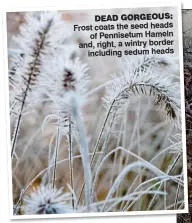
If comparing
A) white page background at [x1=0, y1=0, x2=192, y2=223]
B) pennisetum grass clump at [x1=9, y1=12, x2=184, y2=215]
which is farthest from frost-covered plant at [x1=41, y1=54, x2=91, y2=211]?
white page background at [x1=0, y1=0, x2=192, y2=223]

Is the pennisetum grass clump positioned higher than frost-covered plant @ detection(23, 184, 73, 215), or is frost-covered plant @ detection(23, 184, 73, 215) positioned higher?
the pennisetum grass clump

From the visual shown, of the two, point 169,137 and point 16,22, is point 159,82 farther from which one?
point 16,22

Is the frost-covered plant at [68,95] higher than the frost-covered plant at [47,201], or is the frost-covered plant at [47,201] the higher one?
the frost-covered plant at [68,95]

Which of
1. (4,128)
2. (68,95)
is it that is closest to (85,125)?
(68,95)

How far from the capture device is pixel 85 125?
7.25 feet

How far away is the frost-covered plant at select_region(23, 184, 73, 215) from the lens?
7.27 feet

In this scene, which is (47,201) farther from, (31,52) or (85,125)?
(31,52)

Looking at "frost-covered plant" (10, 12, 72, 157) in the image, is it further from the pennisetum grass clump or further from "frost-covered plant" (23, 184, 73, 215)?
"frost-covered plant" (23, 184, 73, 215)

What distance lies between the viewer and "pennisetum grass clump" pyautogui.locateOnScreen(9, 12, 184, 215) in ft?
7.25

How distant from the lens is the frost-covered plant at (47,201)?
2.22m

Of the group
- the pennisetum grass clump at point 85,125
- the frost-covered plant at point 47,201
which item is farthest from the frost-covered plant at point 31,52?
the frost-covered plant at point 47,201

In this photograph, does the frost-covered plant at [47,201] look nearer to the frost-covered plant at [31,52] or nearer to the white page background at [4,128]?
the white page background at [4,128]

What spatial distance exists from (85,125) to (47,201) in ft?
0.82

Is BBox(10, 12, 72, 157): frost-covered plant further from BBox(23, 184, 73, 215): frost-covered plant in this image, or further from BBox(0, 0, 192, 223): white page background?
BBox(23, 184, 73, 215): frost-covered plant
